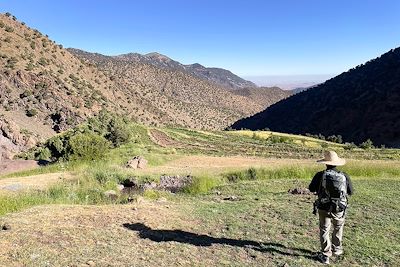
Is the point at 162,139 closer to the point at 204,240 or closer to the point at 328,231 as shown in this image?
the point at 204,240

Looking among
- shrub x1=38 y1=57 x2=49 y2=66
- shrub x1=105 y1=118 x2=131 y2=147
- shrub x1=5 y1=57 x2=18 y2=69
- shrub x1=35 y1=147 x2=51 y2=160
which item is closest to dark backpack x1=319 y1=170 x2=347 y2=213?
shrub x1=35 y1=147 x2=51 y2=160

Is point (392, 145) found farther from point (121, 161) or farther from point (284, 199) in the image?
point (284, 199)

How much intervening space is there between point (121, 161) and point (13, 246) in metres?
19.3

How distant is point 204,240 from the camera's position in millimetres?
9383

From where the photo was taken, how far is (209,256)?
8406mm

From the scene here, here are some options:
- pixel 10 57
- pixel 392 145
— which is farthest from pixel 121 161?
pixel 392 145

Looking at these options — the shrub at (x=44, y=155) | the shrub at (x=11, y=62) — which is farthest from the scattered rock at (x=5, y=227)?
the shrub at (x=11, y=62)

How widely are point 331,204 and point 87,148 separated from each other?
20.1 meters

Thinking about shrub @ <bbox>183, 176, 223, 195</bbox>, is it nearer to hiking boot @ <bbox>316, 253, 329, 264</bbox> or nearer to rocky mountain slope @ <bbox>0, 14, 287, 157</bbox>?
hiking boot @ <bbox>316, 253, 329, 264</bbox>

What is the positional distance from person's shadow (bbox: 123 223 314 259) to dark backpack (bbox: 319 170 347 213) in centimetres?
112

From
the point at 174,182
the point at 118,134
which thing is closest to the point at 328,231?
the point at 174,182

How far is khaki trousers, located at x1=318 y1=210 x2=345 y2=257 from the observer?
845 cm

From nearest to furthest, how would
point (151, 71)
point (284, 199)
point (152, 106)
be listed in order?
point (284, 199) < point (152, 106) < point (151, 71)

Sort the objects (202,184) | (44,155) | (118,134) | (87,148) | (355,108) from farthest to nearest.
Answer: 1. (355,108)
2. (118,134)
3. (44,155)
4. (87,148)
5. (202,184)
